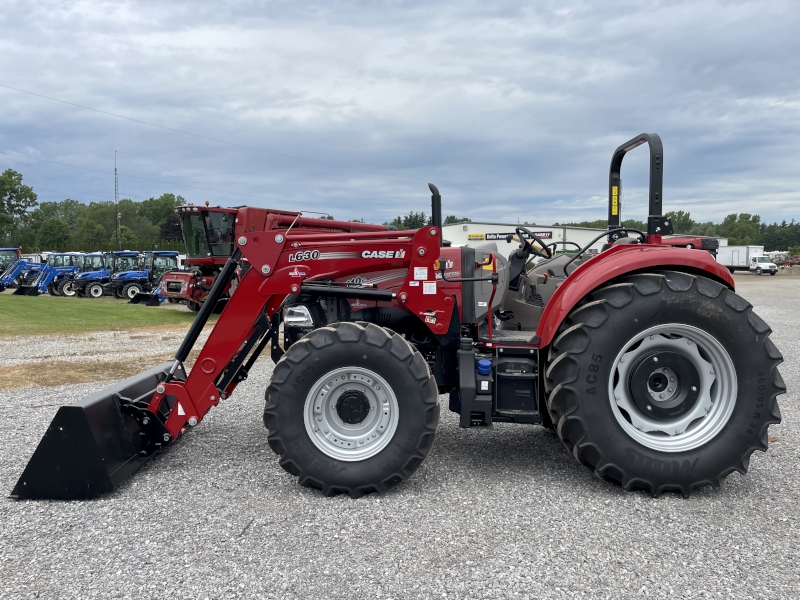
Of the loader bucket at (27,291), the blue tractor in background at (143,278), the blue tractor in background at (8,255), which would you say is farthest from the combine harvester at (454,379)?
the blue tractor in background at (8,255)

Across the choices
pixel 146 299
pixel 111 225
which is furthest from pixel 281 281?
pixel 111 225

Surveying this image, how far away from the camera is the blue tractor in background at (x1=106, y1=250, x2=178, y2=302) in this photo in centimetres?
2535

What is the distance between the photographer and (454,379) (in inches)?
176

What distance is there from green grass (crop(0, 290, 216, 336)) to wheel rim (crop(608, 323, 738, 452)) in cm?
1343

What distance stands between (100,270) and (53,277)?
237 cm

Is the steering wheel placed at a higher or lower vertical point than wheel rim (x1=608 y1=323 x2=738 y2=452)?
higher

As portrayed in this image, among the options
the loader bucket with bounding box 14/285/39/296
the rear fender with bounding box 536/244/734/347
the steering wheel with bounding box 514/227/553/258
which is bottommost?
the loader bucket with bounding box 14/285/39/296

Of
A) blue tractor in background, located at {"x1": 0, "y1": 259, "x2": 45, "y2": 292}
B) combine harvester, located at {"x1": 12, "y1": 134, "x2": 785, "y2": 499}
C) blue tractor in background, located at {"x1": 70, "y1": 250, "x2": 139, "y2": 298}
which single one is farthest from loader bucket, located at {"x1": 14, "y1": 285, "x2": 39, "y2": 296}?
combine harvester, located at {"x1": 12, "y1": 134, "x2": 785, "y2": 499}

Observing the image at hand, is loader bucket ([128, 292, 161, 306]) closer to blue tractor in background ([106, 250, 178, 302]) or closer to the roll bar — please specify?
blue tractor in background ([106, 250, 178, 302])

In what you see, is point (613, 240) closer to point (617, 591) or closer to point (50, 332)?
point (617, 591)

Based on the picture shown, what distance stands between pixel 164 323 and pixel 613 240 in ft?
46.8

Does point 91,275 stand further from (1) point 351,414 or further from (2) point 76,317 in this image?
(1) point 351,414

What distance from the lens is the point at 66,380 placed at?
802cm

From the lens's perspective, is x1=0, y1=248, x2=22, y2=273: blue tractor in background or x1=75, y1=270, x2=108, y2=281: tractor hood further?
x1=0, y1=248, x2=22, y2=273: blue tractor in background
